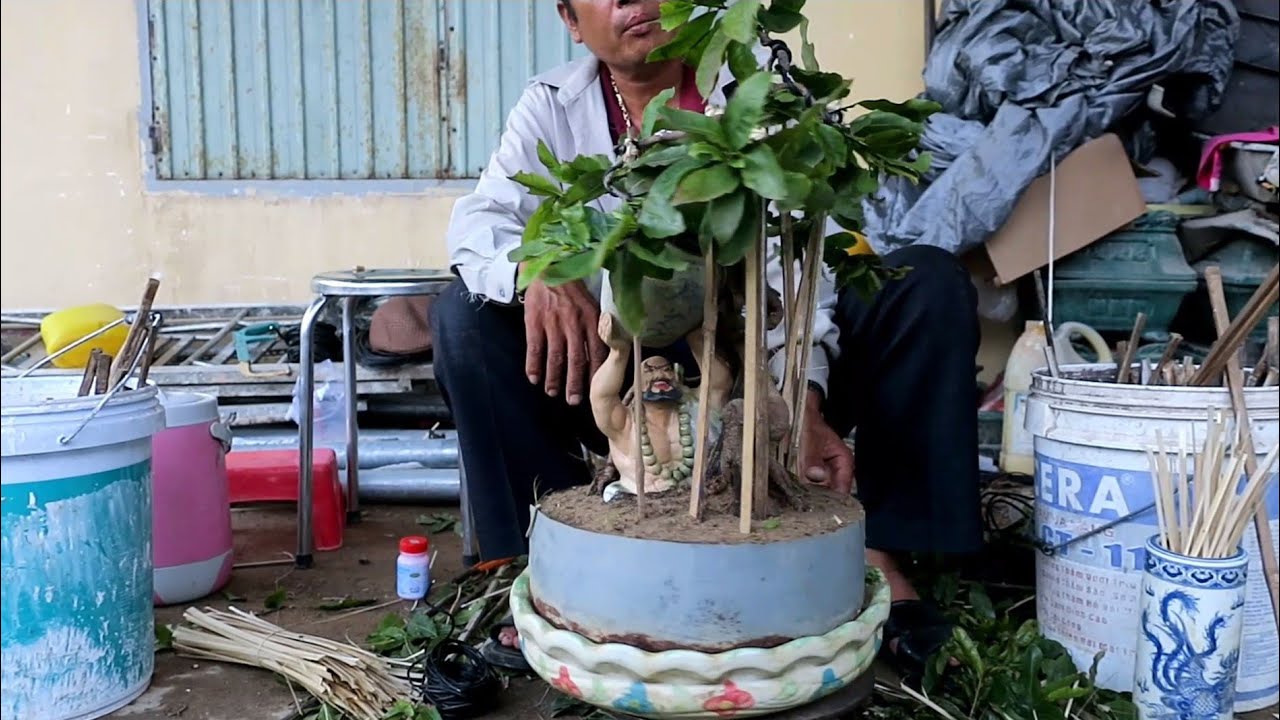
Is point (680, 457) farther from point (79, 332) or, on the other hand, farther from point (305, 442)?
point (79, 332)

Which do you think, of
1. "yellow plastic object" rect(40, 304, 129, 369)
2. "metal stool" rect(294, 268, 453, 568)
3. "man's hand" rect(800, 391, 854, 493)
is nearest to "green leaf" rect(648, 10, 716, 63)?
"man's hand" rect(800, 391, 854, 493)

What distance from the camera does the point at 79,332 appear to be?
8.57 feet

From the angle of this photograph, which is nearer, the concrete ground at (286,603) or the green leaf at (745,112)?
the green leaf at (745,112)

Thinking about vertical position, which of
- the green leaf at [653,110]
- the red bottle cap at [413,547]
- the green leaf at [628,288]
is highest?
the green leaf at [653,110]

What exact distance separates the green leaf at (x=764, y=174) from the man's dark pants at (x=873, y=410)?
728 mm

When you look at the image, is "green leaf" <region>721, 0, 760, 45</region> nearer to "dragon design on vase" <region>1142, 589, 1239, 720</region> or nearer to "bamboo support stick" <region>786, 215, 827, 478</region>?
"bamboo support stick" <region>786, 215, 827, 478</region>

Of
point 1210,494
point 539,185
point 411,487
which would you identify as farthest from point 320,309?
point 1210,494

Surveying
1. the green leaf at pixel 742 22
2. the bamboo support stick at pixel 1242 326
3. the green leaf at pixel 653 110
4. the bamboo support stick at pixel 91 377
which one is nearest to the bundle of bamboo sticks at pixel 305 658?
the bamboo support stick at pixel 91 377

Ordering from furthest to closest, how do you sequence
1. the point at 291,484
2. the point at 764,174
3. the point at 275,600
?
the point at 291,484 < the point at 275,600 < the point at 764,174

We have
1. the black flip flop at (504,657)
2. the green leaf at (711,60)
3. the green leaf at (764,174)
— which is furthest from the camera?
the black flip flop at (504,657)

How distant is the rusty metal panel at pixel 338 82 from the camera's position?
312 centimetres

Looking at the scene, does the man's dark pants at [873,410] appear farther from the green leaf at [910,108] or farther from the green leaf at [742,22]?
the green leaf at [742,22]

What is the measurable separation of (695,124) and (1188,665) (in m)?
0.88

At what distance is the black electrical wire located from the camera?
1.29 m
